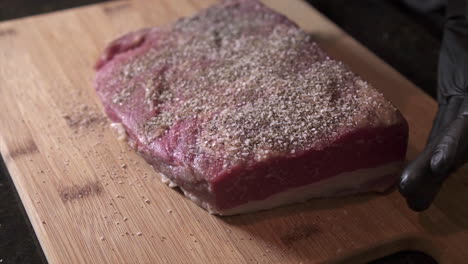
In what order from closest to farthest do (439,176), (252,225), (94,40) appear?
1. (439,176)
2. (252,225)
3. (94,40)

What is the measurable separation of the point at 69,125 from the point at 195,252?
73cm

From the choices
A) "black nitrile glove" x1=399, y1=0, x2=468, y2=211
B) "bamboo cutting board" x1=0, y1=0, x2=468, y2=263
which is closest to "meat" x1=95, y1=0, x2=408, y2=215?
"bamboo cutting board" x1=0, y1=0, x2=468, y2=263

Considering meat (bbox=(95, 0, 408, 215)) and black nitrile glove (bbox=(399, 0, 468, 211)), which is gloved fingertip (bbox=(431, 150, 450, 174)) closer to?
black nitrile glove (bbox=(399, 0, 468, 211))

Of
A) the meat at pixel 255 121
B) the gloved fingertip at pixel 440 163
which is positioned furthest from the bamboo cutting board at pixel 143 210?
the gloved fingertip at pixel 440 163

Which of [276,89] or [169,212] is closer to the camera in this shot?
[169,212]

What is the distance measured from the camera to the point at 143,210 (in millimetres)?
1835

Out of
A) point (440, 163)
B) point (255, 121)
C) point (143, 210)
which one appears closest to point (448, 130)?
point (440, 163)

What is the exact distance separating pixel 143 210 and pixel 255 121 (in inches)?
17.0

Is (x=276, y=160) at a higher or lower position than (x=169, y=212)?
higher

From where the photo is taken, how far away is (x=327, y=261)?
1684 millimetres

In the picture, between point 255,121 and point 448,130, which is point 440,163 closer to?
point 448,130

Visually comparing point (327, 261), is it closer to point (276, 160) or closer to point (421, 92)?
point (276, 160)

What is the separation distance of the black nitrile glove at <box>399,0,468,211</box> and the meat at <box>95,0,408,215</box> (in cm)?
18

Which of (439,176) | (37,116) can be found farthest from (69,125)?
(439,176)
